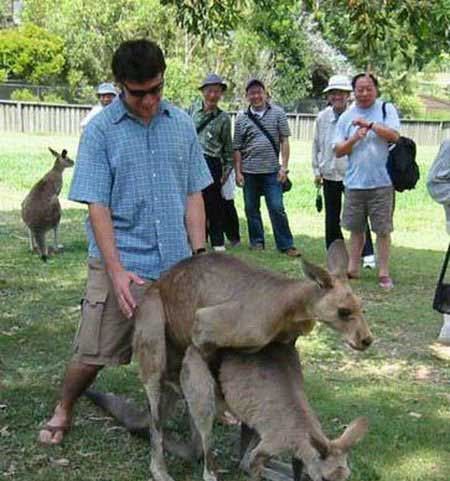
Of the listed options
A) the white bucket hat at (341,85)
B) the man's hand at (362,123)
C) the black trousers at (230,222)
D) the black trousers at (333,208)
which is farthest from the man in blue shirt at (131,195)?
the black trousers at (230,222)

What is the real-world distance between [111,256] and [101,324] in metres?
0.49

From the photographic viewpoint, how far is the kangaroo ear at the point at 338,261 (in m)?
3.91

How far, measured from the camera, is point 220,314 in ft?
13.0

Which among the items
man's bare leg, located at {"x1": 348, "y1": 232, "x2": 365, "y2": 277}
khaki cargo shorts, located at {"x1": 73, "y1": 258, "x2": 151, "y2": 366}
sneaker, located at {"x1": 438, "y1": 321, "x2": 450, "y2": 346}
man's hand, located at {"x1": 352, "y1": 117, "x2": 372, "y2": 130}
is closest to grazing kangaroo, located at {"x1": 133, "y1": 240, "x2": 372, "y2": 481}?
khaki cargo shorts, located at {"x1": 73, "y1": 258, "x2": 151, "y2": 366}

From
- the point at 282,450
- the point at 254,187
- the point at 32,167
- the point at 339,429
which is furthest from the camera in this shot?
the point at 32,167

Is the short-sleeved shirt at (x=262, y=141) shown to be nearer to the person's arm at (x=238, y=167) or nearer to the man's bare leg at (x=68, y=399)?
the person's arm at (x=238, y=167)

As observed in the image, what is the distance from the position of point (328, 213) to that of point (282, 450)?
21.4 ft

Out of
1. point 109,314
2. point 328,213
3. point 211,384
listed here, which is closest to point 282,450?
point 211,384

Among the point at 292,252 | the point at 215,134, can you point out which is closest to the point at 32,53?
the point at 215,134

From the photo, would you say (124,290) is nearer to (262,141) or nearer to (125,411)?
(125,411)

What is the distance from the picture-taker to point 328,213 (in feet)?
33.7

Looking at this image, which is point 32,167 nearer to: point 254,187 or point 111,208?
point 254,187

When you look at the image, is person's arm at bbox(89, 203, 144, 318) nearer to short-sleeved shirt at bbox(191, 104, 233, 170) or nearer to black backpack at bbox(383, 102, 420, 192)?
black backpack at bbox(383, 102, 420, 192)

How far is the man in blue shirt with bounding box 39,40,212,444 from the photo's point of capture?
4359 mm
